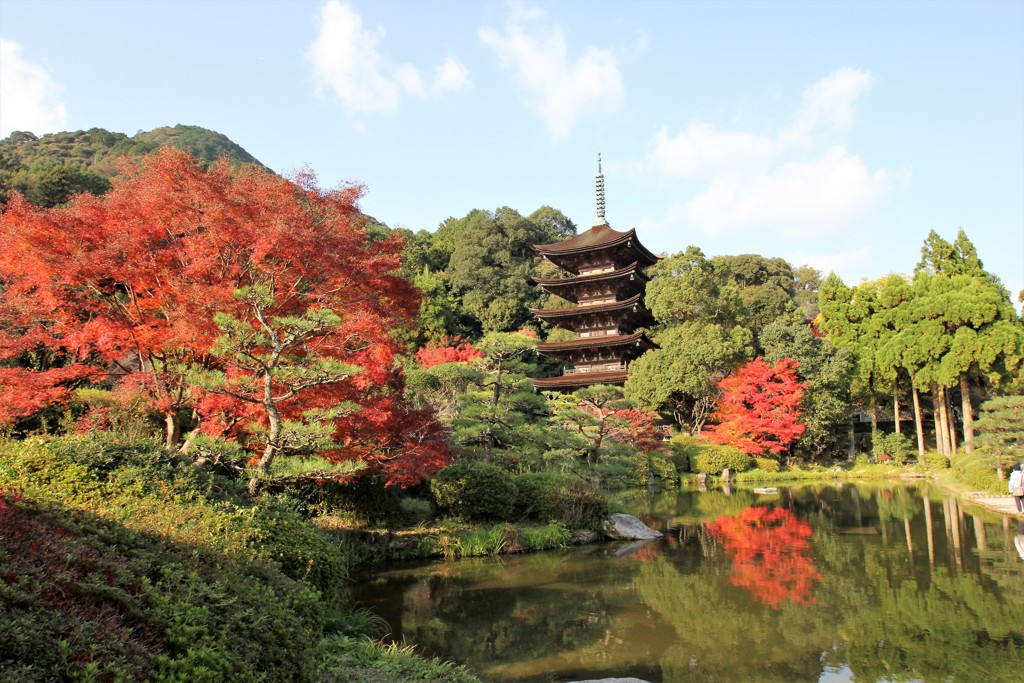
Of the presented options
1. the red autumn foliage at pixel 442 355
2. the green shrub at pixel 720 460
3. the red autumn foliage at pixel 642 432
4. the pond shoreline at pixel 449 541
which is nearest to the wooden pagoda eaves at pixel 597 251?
the red autumn foliage at pixel 442 355

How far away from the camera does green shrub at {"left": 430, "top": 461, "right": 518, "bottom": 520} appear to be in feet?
33.3

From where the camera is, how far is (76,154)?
45.8m

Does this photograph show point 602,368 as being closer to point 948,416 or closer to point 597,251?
point 597,251

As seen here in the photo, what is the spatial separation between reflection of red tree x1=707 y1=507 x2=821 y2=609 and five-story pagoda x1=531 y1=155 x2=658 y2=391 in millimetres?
12115

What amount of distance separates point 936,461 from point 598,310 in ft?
42.3

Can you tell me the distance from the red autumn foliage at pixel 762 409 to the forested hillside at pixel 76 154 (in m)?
18.0

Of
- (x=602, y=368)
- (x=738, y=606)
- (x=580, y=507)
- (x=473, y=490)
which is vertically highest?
(x=602, y=368)

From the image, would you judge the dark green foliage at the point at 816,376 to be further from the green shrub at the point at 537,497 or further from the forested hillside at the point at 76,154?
the forested hillside at the point at 76,154

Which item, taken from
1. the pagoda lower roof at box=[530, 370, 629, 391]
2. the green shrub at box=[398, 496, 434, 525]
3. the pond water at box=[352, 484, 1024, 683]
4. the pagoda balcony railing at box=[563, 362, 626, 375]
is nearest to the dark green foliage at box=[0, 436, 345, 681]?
the pond water at box=[352, 484, 1024, 683]

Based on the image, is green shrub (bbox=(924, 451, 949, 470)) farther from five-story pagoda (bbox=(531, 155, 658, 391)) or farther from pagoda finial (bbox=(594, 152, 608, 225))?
pagoda finial (bbox=(594, 152, 608, 225))

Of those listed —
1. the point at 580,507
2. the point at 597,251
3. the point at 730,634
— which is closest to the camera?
the point at 730,634

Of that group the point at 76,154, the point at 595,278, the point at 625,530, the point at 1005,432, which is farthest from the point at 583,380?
the point at 76,154

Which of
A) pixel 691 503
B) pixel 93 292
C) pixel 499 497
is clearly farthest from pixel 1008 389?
pixel 93 292

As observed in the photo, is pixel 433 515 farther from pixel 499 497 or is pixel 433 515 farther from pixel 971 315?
pixel 971 315
